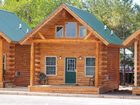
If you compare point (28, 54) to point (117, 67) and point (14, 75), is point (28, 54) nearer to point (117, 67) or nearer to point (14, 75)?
point (14, 75)

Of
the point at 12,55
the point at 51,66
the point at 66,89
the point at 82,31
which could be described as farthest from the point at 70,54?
the point at 12,55

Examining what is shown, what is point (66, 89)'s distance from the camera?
112 feet

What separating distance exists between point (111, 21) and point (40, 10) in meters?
10.00

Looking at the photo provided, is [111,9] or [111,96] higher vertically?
[111,9]

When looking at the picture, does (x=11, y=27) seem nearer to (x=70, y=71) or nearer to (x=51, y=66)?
(x=51, y=66)

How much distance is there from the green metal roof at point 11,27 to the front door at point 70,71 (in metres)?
4.49

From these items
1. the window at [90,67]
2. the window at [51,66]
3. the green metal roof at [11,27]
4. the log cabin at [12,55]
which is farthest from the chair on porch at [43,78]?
the green metal roof at [11,27]

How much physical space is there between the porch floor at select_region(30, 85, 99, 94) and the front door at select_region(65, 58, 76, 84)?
1724 millimetres

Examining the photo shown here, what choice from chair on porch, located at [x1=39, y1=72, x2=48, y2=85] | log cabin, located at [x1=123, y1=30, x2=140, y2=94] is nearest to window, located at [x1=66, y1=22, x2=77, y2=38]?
chair on porch, located at [x1=39, y1=72, x2=48, y2=85]

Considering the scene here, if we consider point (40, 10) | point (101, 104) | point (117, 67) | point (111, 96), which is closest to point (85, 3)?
point (40, 10)

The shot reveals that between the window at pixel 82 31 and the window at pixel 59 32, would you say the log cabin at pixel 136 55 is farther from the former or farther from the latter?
the window at pixel 59 32

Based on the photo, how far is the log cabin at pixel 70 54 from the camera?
33938 mm

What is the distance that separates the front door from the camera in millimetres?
36281

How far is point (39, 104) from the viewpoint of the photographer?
26.3 meters
